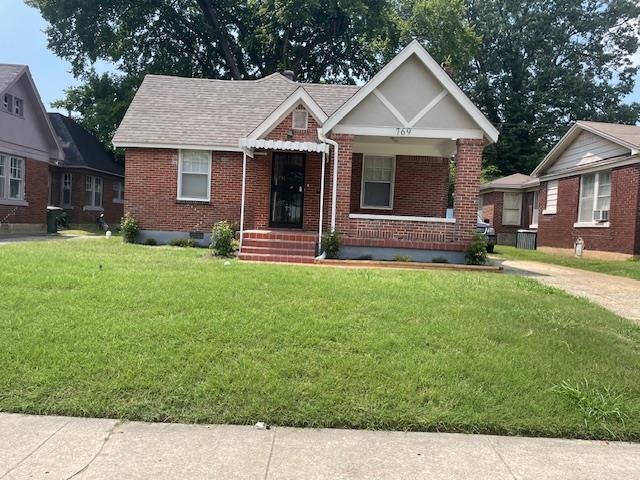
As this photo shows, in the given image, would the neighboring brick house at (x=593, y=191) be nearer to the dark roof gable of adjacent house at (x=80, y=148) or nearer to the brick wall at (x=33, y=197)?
the brick wall at (x=33, y=197)

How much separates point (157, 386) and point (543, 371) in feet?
11.5

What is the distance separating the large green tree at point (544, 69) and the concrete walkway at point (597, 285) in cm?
2874

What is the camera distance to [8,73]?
65.9ft

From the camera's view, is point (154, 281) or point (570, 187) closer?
point (154, 281)

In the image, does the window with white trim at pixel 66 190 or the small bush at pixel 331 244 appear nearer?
the small bush at pixel 331 244

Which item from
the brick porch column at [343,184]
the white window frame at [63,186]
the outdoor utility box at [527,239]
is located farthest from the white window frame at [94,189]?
the outdoor utility box at [527,239]

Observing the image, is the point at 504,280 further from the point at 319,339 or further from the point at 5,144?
the point at 5,144

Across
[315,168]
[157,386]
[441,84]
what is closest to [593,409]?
[157,386]

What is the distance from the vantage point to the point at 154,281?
24.2ft

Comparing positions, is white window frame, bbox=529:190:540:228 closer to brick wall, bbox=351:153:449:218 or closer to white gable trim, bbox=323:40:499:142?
brick wall, bbox=351:153:449:218

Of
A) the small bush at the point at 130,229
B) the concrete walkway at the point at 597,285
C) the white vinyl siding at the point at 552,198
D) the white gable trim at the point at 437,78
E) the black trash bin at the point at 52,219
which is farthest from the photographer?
the black trash bin at the point at 52,219

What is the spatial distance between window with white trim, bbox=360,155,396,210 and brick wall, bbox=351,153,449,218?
178mm

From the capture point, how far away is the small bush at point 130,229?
608 inches

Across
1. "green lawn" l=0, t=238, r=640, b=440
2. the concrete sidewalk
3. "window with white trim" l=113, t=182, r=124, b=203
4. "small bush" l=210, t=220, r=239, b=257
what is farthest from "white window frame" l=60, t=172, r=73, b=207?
the concrete sidewalk
